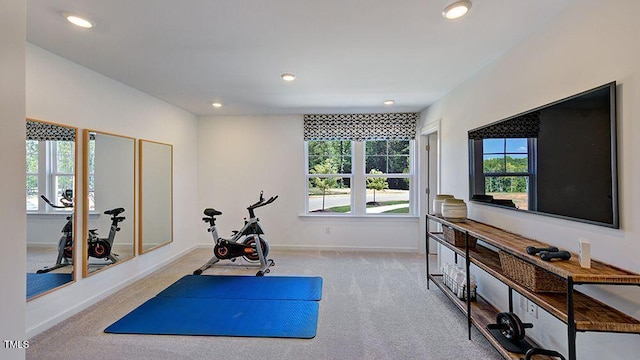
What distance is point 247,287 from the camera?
3.50 metres

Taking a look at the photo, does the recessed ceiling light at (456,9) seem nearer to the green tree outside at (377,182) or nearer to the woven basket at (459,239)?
the woven basket at (459,239)

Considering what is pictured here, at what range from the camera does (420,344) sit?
2.35 meters

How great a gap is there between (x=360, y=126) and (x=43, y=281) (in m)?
4.39

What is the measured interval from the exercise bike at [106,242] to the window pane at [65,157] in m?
0.67

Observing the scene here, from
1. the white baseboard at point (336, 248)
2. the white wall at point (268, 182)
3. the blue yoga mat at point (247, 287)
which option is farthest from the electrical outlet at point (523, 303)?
the white wall at point (268, 182)

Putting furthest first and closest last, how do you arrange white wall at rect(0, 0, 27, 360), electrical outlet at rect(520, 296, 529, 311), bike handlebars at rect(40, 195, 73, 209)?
bike handlebars at rect(40, 195, 73, 209) < electrical outlet at rect(520, 296, 529, 311) < white wall at rect(0, 0, 27, 360)

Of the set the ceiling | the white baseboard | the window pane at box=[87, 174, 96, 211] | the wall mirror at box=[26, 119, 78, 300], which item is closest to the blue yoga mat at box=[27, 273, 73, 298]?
the wall mirror at box=[26, 119, 78, 300]

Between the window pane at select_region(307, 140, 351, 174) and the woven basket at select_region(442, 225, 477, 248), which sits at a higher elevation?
the window pane at select_region(307, 140, 351, 174)

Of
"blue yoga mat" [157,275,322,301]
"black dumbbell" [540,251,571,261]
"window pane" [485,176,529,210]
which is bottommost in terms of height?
"blue yoga mat" [157,275,322,301]

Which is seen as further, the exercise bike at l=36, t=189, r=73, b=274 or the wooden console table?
the exercise bike at l=36, t=189, r=73, b=274

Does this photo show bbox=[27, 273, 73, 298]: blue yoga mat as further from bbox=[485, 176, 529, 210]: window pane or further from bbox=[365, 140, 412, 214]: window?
bbox=[365, 140, 412, 214]: window

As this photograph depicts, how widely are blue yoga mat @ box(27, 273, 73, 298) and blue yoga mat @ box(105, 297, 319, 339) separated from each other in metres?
0.66

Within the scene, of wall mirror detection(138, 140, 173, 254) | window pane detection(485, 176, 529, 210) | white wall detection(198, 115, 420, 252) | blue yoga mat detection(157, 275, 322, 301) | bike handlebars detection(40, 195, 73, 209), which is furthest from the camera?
white wall detection(198, 115, 420, 252)

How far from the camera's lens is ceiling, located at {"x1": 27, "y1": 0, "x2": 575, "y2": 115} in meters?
1.89
